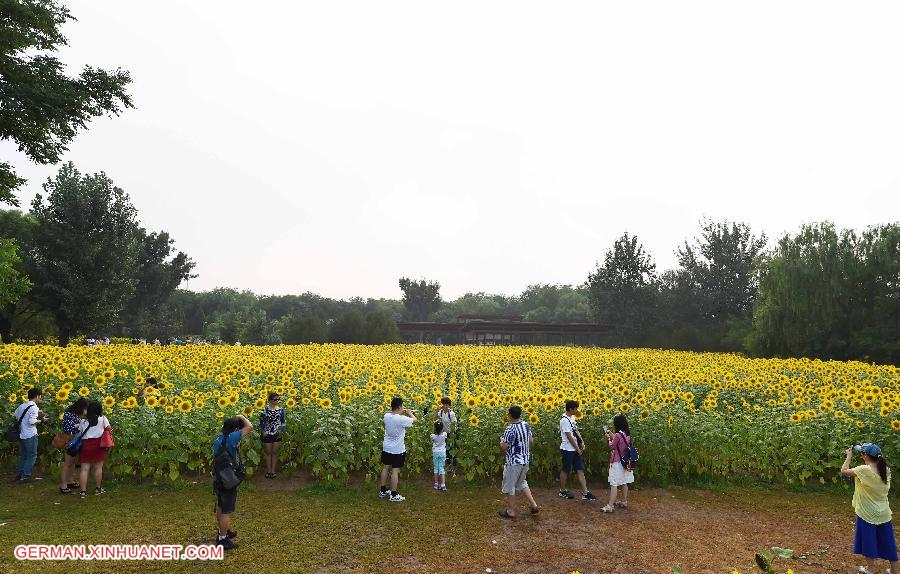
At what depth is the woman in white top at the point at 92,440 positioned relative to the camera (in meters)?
8.13

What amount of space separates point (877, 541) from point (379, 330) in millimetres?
38098

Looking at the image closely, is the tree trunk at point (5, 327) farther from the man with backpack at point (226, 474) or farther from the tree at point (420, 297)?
the tree at point (420, 297)

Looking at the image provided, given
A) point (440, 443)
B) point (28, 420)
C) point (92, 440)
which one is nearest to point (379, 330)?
point (28, 420)

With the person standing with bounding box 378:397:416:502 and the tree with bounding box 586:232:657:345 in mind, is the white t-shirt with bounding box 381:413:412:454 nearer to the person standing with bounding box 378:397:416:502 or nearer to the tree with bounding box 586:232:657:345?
the person standing with bounding box 378:397:416:502

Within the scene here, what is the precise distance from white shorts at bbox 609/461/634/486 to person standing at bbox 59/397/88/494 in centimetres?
810

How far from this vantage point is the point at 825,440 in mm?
9867

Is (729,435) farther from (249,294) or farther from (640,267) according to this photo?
(249,294)

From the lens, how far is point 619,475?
8266mm

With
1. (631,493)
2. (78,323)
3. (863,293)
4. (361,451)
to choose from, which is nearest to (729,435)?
(631,493)

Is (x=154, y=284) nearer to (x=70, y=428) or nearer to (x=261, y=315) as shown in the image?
(x=261, y=315)

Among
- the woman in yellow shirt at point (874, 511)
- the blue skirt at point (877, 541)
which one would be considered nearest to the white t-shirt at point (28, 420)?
the woman in yellow shirt at point (874, 511)

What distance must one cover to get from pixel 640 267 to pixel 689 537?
5097cm

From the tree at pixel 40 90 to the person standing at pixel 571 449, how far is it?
17.9 m

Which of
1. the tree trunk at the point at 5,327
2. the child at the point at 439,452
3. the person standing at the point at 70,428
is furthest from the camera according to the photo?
the tree trunk at the point at 5,327
